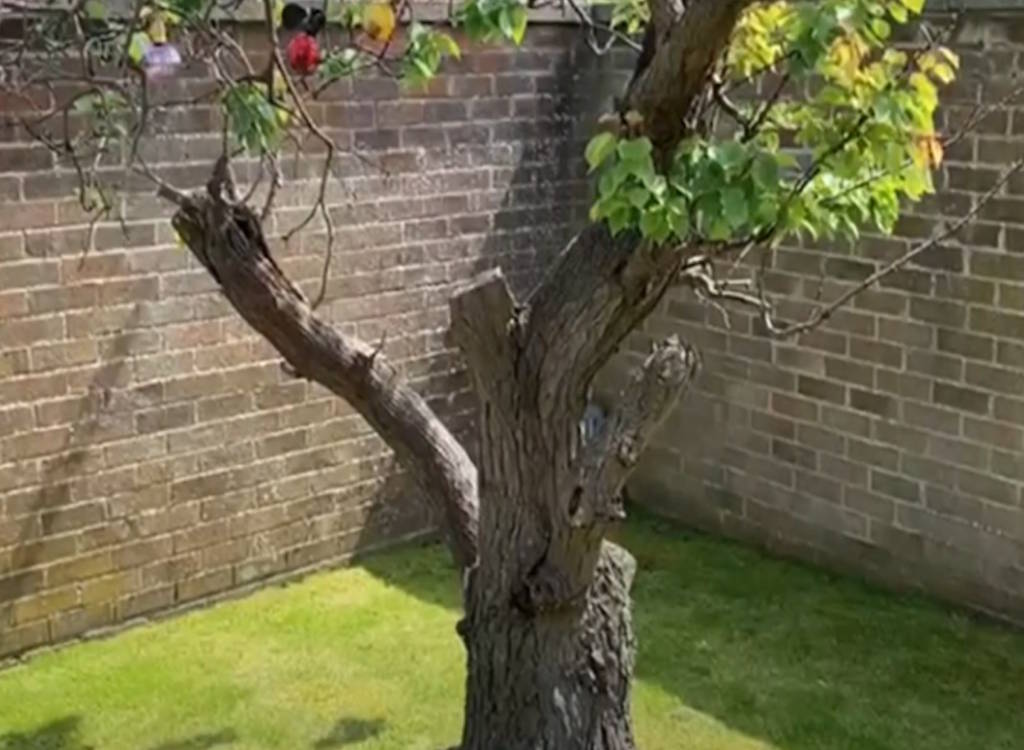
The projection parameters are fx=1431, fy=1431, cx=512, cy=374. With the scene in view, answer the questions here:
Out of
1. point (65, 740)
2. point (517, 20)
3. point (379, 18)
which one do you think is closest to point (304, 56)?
point (379, 18)

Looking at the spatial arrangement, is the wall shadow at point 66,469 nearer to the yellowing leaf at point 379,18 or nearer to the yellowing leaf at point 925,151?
the yellowing leaf at point 379,18

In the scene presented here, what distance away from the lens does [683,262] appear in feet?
9.43

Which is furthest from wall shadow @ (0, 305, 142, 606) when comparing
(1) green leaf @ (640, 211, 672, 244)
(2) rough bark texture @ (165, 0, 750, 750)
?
(1) green leaf @ (640, 211, 672, 244)

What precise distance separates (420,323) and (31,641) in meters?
1.88

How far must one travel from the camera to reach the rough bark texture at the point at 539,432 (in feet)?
9.64

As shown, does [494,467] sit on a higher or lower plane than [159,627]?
higher

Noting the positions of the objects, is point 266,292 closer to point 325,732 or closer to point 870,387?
point 325,732

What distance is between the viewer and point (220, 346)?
511cm

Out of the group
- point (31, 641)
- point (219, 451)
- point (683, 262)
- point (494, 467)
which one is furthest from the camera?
point (219, 451)

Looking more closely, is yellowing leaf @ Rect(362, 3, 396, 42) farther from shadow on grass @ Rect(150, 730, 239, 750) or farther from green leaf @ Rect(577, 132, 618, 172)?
shadow on grass @ Rect(150, 730, 239, 750)

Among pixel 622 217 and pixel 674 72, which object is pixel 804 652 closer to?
pixel 674 72

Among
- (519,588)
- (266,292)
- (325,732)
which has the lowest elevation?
(325,732)

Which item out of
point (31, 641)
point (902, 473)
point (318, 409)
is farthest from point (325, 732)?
point (902, 473)

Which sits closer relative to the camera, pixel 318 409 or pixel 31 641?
pixel 31 641
